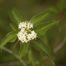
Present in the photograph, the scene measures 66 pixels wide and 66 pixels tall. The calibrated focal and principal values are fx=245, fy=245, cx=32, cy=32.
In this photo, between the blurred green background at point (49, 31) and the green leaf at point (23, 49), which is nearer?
the green leaf at point (23, 49)

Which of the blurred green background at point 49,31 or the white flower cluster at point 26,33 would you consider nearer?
the white flower cluster at point 26,33

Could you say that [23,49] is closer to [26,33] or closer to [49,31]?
[26,33]

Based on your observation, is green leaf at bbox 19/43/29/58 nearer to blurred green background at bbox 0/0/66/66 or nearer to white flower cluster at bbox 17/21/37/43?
white flower cluster at bbox 17/21/37/43

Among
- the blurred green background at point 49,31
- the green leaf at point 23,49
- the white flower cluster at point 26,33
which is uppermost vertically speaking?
the blurred green background at point 49,31

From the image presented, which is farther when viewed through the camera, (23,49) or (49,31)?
(49,31)

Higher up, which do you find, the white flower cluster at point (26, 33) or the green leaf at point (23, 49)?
the white flower cluster at point (26, 33)

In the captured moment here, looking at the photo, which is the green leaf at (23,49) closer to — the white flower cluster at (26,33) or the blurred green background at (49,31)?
the white flower cluster at (26,33)

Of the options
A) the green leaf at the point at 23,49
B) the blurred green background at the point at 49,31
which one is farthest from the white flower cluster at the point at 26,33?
the blurred green background at the point at 49,31

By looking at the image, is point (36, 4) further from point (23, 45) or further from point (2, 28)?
point (23, 45)

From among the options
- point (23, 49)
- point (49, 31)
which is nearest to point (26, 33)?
point (23, 49)
